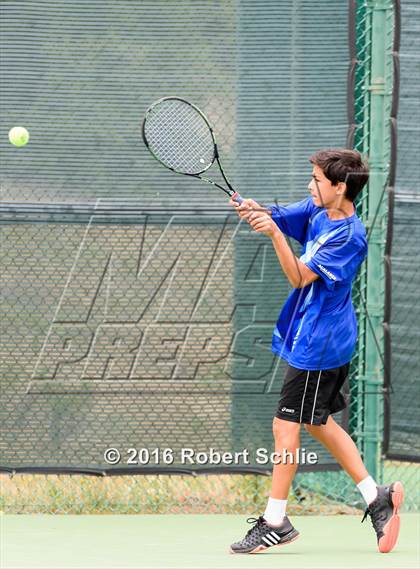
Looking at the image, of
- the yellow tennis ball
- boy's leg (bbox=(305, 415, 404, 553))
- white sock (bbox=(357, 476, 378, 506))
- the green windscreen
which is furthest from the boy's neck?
the yellow tennis ball

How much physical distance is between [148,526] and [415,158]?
6.71 feet

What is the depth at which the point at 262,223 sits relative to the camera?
4270 mm

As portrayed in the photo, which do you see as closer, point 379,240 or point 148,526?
point 148,526

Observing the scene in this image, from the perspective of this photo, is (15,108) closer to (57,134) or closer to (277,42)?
(57,134)

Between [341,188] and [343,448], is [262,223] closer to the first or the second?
[341,188]

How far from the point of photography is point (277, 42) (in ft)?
18.3

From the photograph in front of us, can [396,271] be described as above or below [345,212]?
above

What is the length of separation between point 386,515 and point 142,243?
1685 mm

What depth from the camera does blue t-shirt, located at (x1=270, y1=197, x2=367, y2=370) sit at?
4.50m

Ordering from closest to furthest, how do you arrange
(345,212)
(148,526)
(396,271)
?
(345,212), (148,526), (396,271)

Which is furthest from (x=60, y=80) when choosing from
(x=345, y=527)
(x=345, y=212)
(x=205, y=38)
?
→ (x=345, y=527)

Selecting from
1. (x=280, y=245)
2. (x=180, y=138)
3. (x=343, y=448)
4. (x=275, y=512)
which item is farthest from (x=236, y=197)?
(x=275, y=512)

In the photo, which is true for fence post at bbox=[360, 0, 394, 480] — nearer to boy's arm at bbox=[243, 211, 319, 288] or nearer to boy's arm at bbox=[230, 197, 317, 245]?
boy's arm at bbox=[230, 197, 317, 245]

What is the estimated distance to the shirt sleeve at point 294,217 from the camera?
4.70 m
